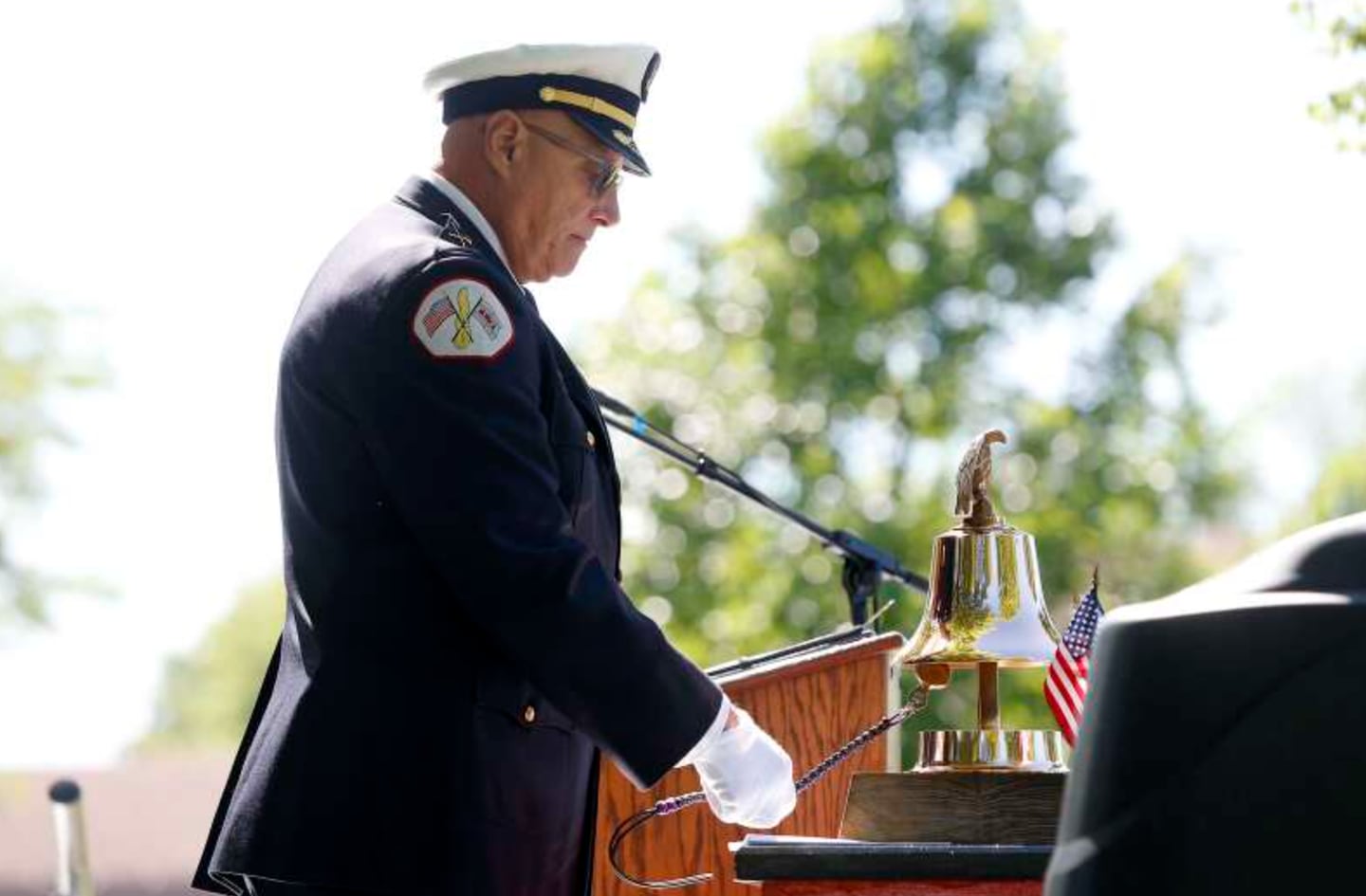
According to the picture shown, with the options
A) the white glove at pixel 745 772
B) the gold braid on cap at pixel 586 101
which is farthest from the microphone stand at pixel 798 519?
the white glove at pixel 745 772

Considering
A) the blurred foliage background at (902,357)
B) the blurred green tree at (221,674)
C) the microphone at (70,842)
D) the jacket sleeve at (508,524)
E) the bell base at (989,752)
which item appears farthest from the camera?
the blurred green tree at (221,674)

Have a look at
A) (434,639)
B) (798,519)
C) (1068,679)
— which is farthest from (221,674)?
(434,639)

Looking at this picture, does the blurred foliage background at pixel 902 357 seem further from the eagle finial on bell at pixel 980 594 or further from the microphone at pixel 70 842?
the eagle finial on bell at pixel 980 594

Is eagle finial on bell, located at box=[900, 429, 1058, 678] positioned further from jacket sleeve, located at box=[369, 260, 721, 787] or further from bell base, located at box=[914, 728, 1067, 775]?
jacket sleeve, located at box=[369, 260, 721, 787]

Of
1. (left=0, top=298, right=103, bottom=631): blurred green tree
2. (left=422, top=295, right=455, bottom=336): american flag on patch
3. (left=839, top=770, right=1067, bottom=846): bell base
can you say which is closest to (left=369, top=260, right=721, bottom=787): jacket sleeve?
(left=422, top=295, right=455, bottom=336): american flag on patch

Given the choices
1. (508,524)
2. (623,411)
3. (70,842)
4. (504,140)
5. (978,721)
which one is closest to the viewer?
(508,524)

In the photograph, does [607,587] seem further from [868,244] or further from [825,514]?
[868,244]

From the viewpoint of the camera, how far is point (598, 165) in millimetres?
3916

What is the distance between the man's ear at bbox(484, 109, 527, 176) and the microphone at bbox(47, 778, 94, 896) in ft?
8.11

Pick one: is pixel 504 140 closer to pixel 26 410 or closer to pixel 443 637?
pixel 443 637

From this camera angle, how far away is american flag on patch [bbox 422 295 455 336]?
136 inches

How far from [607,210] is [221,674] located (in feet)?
256

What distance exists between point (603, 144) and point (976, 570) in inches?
33.9

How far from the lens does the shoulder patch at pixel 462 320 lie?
3432 millimetres
